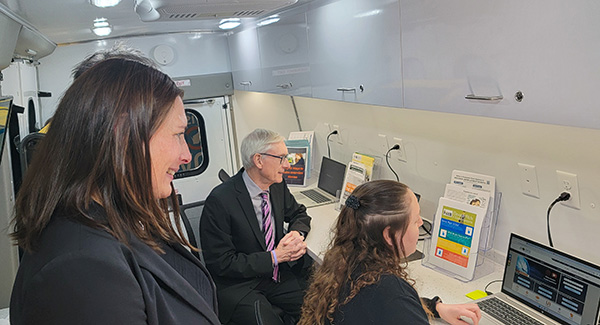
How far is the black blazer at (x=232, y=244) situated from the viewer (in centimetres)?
238

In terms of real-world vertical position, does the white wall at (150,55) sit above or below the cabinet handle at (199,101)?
above

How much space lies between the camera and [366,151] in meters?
3.12

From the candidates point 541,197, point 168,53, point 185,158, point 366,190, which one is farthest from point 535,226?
point 168,53

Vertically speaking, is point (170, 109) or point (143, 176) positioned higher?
point (170, 109)

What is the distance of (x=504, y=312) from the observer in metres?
1.66

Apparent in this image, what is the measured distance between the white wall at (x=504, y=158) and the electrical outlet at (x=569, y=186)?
0.05ft

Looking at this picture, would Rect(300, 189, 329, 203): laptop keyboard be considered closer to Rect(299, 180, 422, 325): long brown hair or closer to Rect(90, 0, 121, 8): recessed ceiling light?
Rect(299, 180, 422, 325): long brown hair

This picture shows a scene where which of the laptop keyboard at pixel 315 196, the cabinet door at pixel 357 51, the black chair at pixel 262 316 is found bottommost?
the black chair at pixel 262 316

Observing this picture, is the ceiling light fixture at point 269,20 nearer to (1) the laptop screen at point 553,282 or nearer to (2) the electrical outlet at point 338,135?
(2) the electrical outlet at point 338,135

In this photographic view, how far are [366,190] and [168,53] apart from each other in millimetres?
2995

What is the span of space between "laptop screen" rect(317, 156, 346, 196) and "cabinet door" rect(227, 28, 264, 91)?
0.76m

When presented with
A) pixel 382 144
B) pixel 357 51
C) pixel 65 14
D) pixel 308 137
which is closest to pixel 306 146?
pixel 308 137

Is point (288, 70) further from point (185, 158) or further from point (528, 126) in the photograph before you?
point (185, 158)

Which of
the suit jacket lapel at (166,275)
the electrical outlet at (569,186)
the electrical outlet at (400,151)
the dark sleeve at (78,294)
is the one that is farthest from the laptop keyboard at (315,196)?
the dark sleeve at (78,294)
